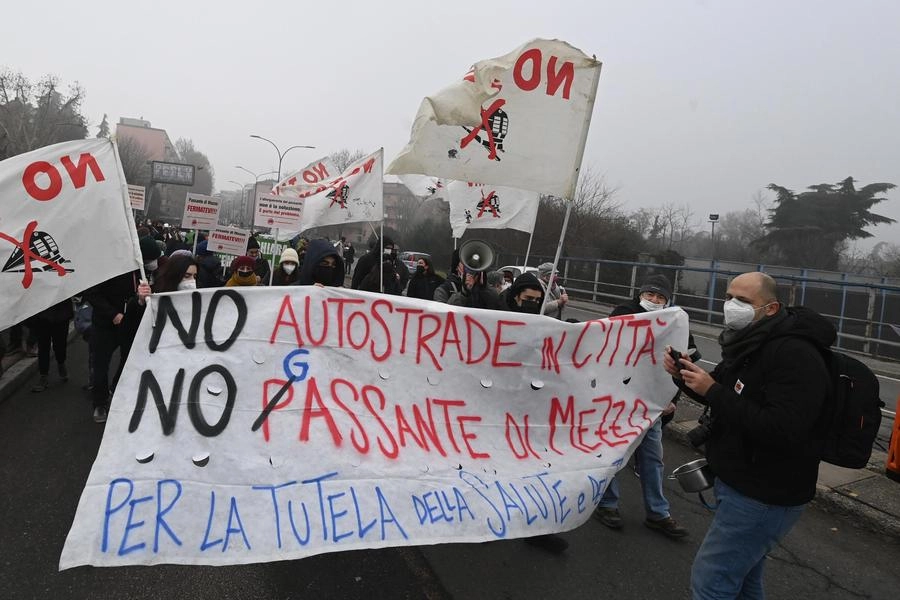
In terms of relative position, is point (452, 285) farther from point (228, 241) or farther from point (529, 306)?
point (228, 241)

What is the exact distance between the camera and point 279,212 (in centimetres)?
964

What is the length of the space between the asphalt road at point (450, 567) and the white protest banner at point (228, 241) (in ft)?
20.1

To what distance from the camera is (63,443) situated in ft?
15.5

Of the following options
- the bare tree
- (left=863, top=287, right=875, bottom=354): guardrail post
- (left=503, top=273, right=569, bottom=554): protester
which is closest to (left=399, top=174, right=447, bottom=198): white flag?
(left=503, top=273, right=569, bottom=554): protester

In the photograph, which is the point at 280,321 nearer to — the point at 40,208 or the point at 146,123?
the point at 40,208

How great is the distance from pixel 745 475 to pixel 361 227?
5693cm

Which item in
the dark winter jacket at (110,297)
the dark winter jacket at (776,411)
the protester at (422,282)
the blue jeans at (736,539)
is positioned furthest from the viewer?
the protester at (422,282)

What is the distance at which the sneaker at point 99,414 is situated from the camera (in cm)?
523

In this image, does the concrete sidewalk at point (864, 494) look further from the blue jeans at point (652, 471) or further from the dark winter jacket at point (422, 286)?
the dark winter jacket at point (422, 286)

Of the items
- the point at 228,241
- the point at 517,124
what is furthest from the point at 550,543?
the point at 228,241

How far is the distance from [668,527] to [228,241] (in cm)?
881

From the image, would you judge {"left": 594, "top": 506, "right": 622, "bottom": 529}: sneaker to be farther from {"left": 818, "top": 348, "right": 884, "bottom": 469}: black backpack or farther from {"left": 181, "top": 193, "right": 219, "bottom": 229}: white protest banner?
{"left": 181, "top": 193, "right": 219, "bottom": 229}: white protest banner

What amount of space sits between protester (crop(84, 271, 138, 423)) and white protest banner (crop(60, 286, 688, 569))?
9.54ft

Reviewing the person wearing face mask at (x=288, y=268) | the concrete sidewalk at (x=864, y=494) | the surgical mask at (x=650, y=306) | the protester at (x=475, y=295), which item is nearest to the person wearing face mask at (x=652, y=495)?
the surgical mask at (x=650, y=306)
